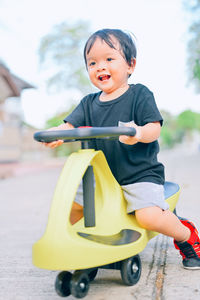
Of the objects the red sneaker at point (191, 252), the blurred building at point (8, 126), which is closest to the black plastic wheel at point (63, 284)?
the red sneaker at point (191, 252)

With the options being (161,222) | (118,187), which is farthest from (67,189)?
(161,222)

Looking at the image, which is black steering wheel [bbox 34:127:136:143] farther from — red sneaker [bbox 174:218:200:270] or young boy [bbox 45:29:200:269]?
red sneaker [bbox 174:218:200:270]

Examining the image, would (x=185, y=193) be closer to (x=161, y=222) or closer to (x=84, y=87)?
(x=161, y=222)

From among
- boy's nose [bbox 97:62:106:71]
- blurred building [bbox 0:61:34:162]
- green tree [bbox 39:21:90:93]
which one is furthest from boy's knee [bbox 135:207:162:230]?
green tree [bbox 39:21:90:93]

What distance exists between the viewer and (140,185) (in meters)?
1.81

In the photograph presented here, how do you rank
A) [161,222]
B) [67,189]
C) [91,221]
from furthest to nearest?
[161,222]
[91,221]
[67,189]

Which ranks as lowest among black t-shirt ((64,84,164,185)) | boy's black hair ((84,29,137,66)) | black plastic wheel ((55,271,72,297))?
black plastic wheel ((55,271,72,297))

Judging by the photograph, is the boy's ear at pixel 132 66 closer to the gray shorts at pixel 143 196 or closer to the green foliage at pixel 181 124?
the gray shorts at pixel 143 196

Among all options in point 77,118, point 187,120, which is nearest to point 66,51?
point 77,118

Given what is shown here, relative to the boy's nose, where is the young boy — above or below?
Answer: below

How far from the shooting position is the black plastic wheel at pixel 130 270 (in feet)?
5.49

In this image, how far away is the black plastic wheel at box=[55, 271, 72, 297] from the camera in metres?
1.51

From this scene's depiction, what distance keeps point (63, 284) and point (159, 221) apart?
0.54 metres

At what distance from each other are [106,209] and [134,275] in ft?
1.06
